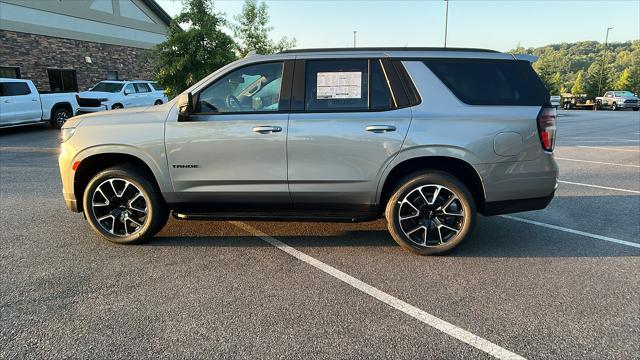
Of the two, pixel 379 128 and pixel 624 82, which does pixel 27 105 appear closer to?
pixel 379 128

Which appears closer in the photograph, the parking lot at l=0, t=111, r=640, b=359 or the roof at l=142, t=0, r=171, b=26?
the parking lot at l=0, t=111, r=640, b=359

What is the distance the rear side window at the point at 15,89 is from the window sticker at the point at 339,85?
13.7 meters

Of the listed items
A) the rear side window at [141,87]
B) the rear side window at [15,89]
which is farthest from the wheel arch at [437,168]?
the rear side window at [141,87]

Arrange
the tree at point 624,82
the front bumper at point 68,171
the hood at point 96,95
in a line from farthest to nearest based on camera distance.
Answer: the tree at point 624,82
the hood at point 96,95
the front bumper at point 68,171

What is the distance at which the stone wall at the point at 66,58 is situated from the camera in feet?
59.4

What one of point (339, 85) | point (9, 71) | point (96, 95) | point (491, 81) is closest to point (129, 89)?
point (96, 95)

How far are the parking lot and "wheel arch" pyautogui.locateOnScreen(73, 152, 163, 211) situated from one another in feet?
1.90

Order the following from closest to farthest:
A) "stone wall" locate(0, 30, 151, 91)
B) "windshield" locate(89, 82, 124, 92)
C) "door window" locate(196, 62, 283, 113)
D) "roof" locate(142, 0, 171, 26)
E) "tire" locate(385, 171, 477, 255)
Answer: "tire" locate(385, 171, 477, 255), "door window" locate(196, 62, 283, 113), "windshield" locate(89, 82, 124, 92), "stone wall" locate(0, 30, 151, 91), "roof" locate(142, 0, 171, 26)

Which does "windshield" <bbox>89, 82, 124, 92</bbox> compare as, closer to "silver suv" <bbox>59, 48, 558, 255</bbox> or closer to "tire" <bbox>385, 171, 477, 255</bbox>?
"silver suv" <bbox>59, 48, 558, 255</bbox>

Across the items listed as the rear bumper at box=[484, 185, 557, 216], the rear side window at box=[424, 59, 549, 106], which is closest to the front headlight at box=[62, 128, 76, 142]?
the rear side window at box=[424, 59, 549, 106]

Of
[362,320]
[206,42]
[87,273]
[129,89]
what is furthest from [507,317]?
[129,89]

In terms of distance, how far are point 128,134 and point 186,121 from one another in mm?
599

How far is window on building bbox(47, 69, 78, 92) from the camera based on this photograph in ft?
65.9

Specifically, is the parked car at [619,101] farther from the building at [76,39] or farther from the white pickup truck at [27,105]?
the white pickup truck at [27,105]
